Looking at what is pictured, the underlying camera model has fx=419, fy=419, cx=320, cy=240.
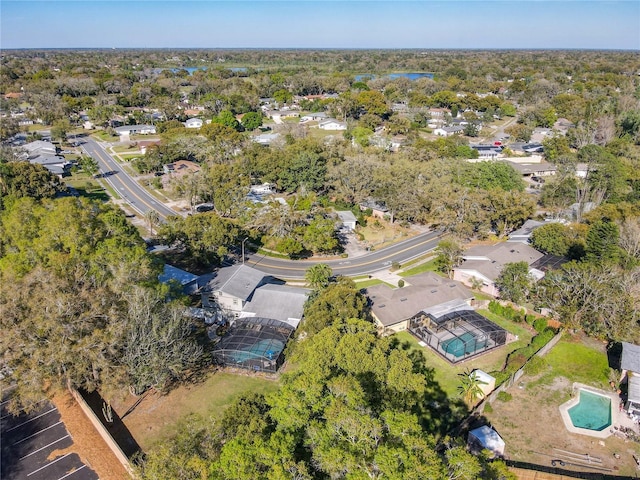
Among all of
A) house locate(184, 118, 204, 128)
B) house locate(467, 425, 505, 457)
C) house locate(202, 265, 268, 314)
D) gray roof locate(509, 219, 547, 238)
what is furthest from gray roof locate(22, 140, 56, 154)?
house locate(467, 425, 505, 457)

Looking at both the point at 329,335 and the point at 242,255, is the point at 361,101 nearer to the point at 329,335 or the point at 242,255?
the point at 242,255

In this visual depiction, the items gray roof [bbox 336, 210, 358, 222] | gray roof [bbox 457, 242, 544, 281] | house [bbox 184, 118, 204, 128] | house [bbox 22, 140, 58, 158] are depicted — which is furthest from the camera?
house [bbox 184, 118, 204, 128]

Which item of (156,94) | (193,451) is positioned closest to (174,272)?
(193,451)

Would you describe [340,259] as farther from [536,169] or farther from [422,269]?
[536,169]

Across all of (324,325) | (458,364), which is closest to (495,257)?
(458,364)

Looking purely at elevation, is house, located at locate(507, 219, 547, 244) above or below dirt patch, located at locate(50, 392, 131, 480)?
above

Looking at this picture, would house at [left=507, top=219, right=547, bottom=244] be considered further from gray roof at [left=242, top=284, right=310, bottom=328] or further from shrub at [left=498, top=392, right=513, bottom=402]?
gray roof at [left=242, top=284, right=310, bottom=328]
